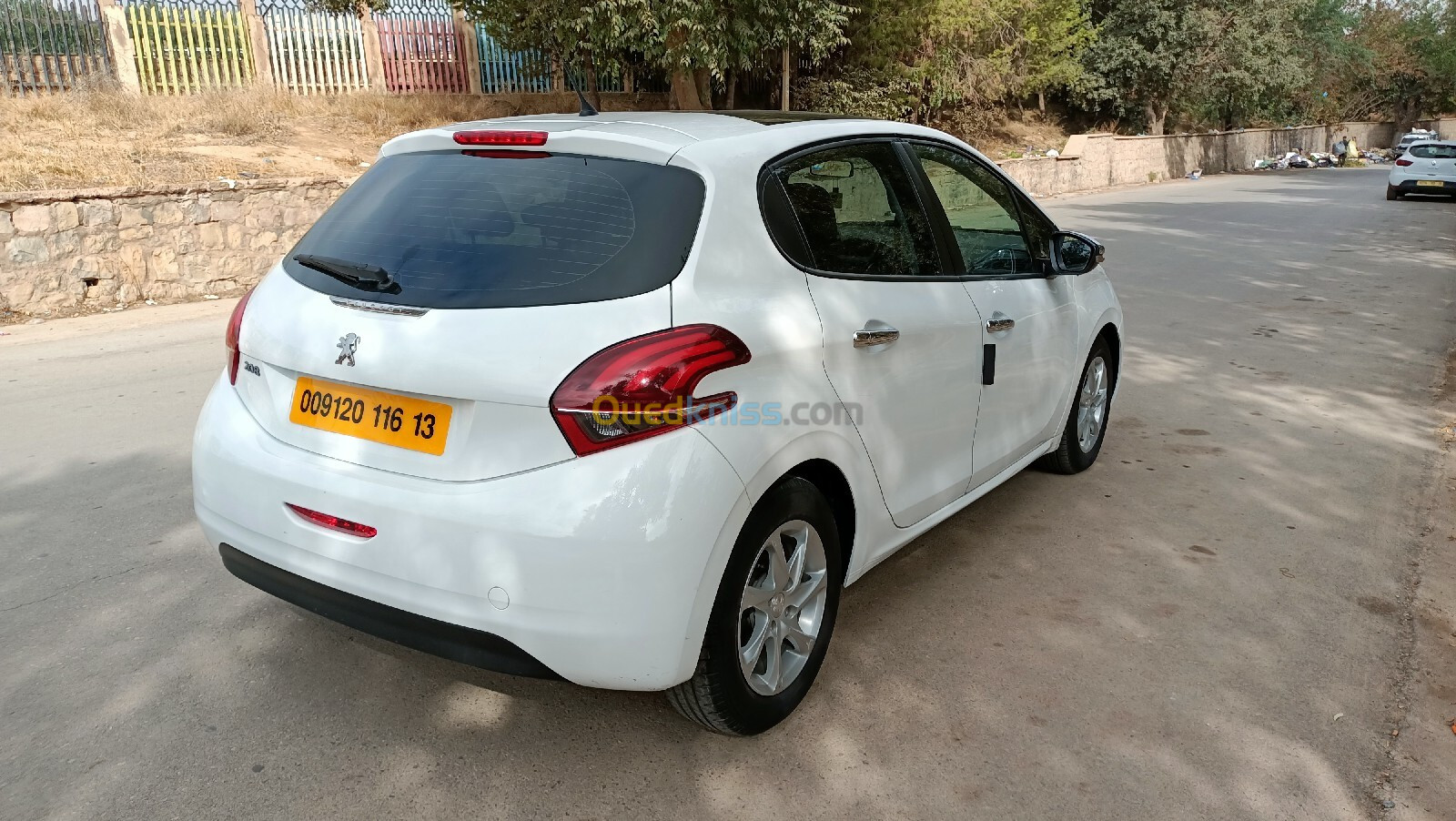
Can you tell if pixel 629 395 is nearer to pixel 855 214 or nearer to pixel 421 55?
pixel 855 214

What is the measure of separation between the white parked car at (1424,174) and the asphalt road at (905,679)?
24.2 m

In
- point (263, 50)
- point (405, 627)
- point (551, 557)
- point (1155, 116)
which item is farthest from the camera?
point (1155, 116)

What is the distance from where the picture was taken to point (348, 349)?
2.63 m

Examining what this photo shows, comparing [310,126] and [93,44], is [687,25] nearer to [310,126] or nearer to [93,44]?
[310,126]

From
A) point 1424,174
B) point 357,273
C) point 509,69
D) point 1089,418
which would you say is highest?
point 509,69

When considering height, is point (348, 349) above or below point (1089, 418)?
above

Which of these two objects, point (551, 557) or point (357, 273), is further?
point (357, 273)

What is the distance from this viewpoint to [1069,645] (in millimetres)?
3432

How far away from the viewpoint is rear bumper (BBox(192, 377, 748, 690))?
235 centimetres

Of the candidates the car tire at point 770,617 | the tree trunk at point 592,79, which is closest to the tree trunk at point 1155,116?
the tree trunk at point 592,79

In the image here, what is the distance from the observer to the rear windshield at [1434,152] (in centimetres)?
2616

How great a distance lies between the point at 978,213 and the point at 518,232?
2094mm

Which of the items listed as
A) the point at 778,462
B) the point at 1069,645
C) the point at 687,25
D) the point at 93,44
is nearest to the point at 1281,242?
the point at 687,25

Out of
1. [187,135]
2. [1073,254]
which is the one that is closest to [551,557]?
[1073,254]
